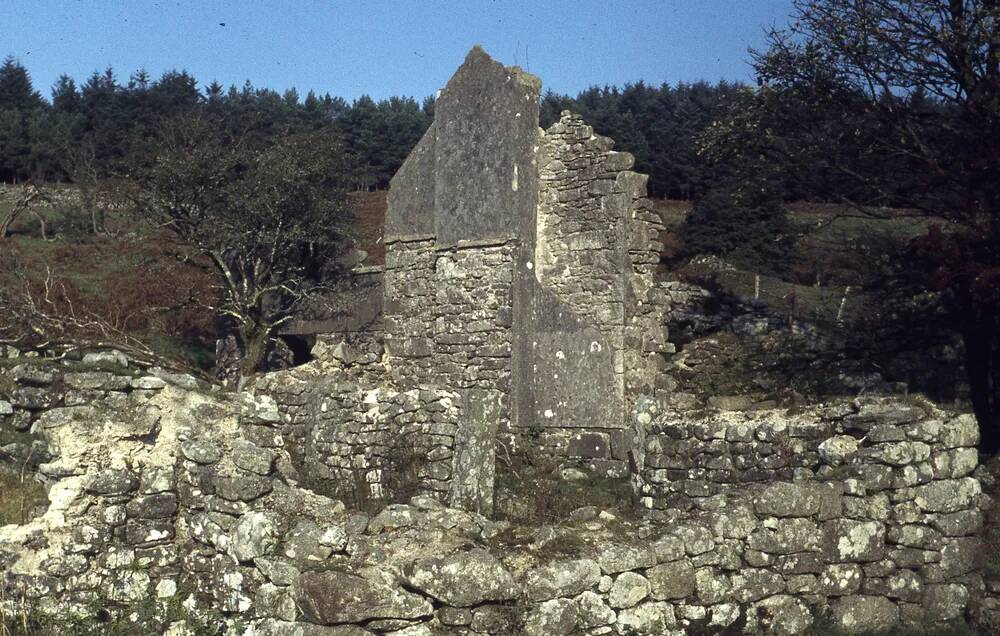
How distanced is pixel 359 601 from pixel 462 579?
0.53 meters

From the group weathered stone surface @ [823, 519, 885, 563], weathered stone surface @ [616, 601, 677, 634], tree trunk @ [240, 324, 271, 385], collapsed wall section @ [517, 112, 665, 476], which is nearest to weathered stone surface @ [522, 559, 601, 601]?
weathered stone surface @ [616, 601, 677, 634]

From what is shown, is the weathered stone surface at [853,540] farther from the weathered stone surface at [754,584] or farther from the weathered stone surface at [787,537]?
the weathered stone surface at [754,584]

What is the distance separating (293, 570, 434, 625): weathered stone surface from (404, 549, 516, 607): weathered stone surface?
89 millimetres

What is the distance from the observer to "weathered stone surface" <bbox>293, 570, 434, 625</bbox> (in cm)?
501

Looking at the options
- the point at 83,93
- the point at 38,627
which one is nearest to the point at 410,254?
the point at 38,627

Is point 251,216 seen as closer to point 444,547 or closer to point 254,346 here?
point 254,346

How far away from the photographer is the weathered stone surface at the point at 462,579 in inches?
198

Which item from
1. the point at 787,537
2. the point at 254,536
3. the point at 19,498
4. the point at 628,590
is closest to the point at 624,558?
the point at 628,590

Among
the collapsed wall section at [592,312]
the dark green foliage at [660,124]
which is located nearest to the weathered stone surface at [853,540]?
the collapsed wall section at [592,312]

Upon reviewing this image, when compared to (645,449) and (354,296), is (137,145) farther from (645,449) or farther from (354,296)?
(645,449)

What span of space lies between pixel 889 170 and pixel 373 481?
9.63 meters

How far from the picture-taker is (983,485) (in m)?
10.1

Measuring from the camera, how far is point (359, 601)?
197 inches

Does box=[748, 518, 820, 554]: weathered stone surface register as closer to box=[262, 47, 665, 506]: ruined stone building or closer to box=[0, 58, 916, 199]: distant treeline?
box=[262, 47, 665, 506]: ruined stone building
